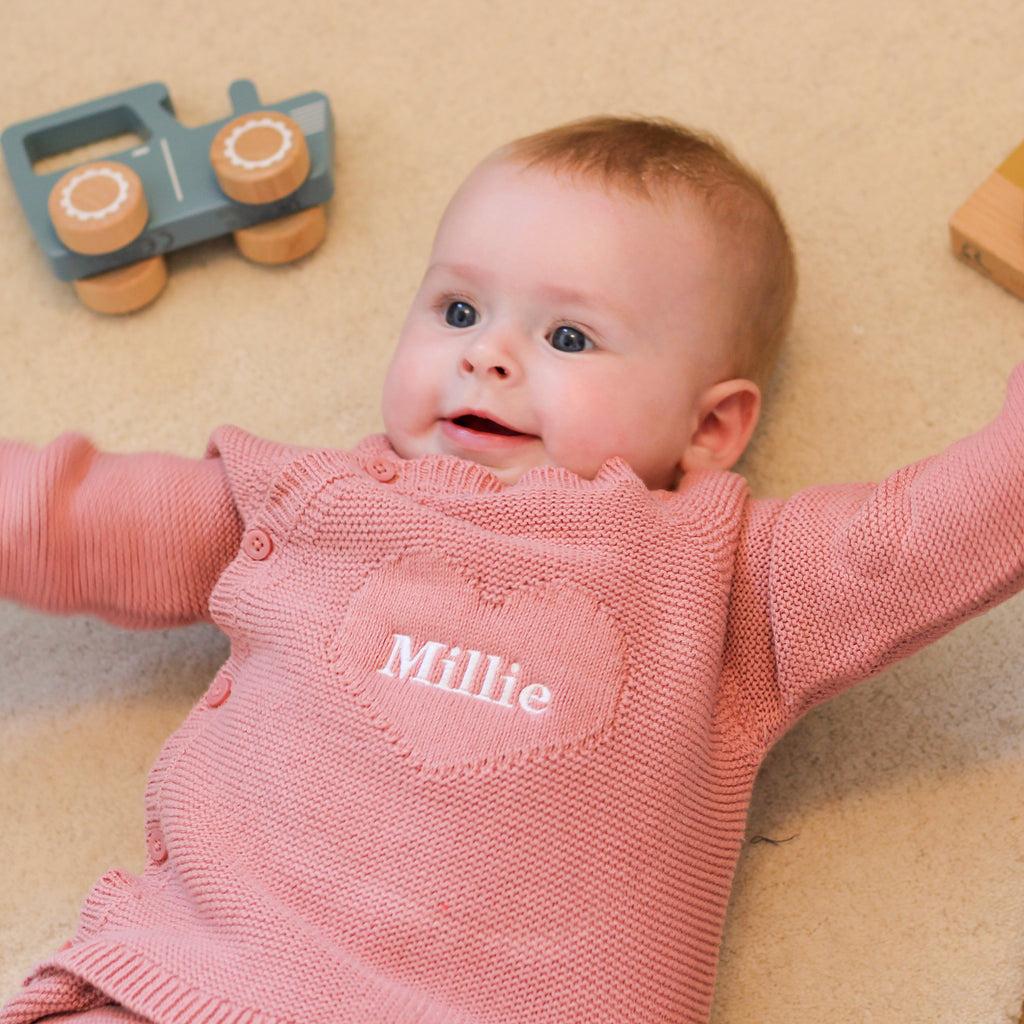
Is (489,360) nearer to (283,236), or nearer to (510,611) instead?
(510,611)

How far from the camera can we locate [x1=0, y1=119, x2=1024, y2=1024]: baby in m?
0.86

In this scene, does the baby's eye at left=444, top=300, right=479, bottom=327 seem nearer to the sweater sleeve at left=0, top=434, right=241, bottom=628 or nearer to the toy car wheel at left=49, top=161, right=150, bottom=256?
the sweater sleeve at left=0, top=434, right=241, bottom=628

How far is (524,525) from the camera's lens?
3.11 feet

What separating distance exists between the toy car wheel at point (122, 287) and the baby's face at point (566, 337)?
0.41m

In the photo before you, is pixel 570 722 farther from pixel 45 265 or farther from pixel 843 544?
pixel 45 265

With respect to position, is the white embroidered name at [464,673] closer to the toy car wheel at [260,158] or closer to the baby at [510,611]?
the baby at [510,611]

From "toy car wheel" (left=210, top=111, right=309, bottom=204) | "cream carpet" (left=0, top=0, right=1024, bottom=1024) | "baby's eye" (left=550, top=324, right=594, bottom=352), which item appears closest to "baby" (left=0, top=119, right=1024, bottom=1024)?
"baby's eye" (left=550, top=324, right=594, bottom=352)

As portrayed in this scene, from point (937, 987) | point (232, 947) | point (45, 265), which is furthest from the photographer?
point (45, 265)

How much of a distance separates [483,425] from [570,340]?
10 cm

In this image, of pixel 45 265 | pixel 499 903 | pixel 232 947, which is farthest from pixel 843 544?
pixel 45 265

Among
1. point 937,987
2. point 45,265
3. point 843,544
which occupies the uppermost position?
point 843,544

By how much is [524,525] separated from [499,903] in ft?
0.89

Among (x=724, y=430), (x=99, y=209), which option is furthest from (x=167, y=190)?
(x=724, y=430)

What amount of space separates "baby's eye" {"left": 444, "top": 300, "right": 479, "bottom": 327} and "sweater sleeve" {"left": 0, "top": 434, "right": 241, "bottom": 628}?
9.1 inches
